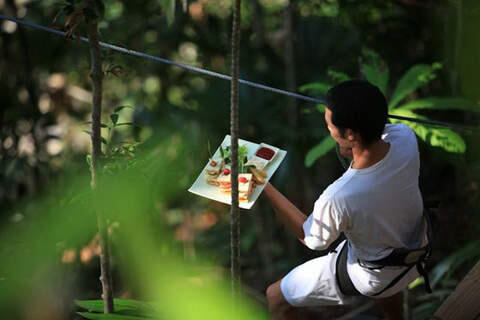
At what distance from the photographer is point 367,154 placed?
1.89 metres

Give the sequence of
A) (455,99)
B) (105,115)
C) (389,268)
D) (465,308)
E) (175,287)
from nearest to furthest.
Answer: (175,287) < (389,268) < (465,308) < (455,99) < (105,115)

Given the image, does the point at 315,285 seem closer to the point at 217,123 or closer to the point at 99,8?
the point at 99,8

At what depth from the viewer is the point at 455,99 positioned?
3.11 metres

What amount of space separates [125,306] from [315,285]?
0.59m

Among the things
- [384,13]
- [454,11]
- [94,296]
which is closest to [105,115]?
[94,296]

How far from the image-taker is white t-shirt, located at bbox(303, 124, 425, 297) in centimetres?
188

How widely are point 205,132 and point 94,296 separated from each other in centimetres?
110

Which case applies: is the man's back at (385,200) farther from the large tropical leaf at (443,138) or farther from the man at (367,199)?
the large tropical leaf at (443,138)

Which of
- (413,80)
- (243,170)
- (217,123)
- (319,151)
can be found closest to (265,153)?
(243,170)

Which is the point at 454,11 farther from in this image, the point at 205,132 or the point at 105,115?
the point at 105,115

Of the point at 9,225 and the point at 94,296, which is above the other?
the point at 9,225

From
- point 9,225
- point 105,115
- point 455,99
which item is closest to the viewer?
point 455,99

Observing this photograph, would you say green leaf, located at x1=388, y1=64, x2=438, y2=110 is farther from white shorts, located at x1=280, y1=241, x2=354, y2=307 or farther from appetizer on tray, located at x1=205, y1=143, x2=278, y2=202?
appetizer on tray, located at x1=205, y1=143, x2=278, y2=202

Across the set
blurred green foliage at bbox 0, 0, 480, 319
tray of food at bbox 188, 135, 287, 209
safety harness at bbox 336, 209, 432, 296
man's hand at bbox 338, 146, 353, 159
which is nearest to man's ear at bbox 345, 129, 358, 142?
man's hand at bbox 338, 146, 353, 159
